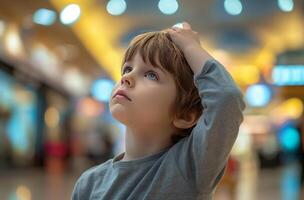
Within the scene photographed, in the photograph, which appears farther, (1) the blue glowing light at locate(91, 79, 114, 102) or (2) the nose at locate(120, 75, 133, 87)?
(1) the blue glowing light at locate(91, 79, 114, 102)

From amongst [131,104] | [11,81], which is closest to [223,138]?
[131,104]

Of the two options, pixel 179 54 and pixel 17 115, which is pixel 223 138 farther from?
pixel 17 115

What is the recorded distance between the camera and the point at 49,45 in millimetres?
15078

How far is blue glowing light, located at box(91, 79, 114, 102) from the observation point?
832 inches

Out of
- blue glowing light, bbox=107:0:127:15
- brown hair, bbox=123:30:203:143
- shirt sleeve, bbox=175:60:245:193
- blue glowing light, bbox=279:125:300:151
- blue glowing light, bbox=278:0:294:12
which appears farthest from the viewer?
blue glowing light, bbox=279:125:300:151

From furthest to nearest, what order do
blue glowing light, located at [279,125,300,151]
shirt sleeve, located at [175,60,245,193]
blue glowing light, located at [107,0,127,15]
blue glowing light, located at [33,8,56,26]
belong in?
1. blue glowing light, located at [279,125,300,151]
2. blue glowing light, located at [33,8,56,26]
3. blue glowing light, located at [107,0,127,15]
4. shirt sleeve, located at [175,60,245,193]

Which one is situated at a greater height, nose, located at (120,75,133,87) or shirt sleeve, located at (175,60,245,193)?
nose, located at (120,75,133,87)

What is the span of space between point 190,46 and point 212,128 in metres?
0.20

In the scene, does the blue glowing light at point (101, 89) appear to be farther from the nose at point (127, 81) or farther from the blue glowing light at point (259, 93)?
the nose at point (127, 81)

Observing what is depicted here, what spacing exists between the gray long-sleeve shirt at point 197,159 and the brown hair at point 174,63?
7cm

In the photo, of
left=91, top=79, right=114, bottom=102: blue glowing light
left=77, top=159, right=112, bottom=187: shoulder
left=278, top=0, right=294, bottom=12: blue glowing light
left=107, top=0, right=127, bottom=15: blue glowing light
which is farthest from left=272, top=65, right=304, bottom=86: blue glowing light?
left=91, top=79, right=114, bottom=102: blue glowing light

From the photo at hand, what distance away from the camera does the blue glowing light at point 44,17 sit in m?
10.2

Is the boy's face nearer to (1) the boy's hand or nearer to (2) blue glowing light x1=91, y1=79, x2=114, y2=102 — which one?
(1) the boy's hand

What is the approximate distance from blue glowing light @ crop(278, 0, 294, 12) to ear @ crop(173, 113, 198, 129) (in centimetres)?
717
